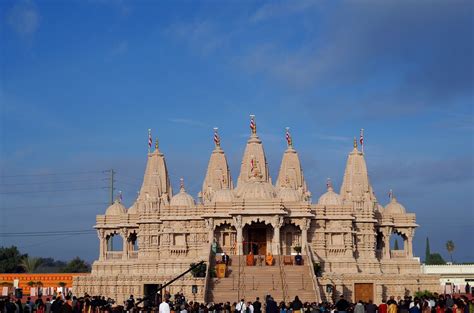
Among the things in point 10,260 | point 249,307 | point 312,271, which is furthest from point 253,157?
point 10,260

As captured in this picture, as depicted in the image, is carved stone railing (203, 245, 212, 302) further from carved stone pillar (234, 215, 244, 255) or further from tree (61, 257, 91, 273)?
tree (61, 257, 91, 273)

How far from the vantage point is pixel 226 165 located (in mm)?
72750

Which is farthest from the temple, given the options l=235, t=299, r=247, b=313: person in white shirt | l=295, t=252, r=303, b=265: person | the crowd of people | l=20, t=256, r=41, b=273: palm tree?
l=20, t=256, r=41, b=273: palm tree

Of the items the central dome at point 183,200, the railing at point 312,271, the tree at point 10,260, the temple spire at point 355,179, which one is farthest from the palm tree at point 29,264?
the railing at point 312,271

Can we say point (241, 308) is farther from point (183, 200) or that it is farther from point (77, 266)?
point (77, 266)

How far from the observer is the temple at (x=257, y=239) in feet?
177

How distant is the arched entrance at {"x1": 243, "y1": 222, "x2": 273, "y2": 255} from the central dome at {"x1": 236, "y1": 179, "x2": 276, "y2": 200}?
1.98m

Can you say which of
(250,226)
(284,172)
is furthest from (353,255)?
(284,172)

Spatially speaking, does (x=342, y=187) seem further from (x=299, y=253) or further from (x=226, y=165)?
(x=299, y=253)

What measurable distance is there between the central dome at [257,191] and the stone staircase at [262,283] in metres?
5.30

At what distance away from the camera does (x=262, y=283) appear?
51812 millimetres

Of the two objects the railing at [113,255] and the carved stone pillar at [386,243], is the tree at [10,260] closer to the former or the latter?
the railing at [113,255]

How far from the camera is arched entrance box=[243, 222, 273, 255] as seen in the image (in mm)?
60219

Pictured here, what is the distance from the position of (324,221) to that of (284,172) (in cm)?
1200
